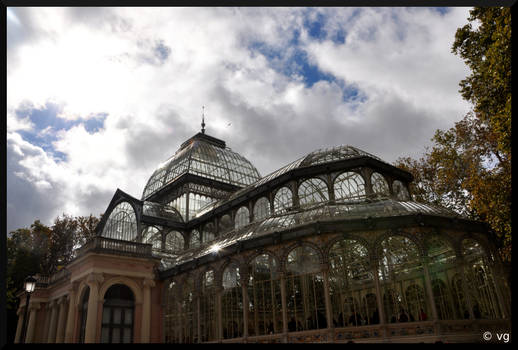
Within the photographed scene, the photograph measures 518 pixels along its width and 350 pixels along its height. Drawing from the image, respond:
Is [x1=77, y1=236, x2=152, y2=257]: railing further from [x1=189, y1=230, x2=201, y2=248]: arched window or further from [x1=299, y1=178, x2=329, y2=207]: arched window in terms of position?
[x1=299, y1=178, x2=329, y2=207]: arched window

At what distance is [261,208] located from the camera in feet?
99.3

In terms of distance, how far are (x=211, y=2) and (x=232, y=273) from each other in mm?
17347

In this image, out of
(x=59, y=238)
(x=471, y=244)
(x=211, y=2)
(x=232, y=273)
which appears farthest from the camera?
(x=59, y=238)

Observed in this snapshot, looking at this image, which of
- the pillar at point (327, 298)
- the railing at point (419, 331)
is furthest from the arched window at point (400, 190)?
the railing at point (419, 331)

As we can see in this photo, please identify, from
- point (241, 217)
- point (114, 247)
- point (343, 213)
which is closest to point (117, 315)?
point (114, 247)

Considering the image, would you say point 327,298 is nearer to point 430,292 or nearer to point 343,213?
point 430,292

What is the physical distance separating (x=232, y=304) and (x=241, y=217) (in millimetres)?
9194

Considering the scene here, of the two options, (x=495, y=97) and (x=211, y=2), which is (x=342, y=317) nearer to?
(x=495, y=97)

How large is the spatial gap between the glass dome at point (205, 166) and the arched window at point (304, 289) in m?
20.7

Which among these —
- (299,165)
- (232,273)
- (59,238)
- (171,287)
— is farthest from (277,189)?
(59,238)

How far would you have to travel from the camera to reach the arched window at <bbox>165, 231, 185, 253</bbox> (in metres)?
35.3

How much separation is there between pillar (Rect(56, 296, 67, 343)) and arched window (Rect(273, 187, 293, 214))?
17080 mm

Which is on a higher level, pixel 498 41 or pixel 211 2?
pixel 498 41

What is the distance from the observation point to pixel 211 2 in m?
9.07
